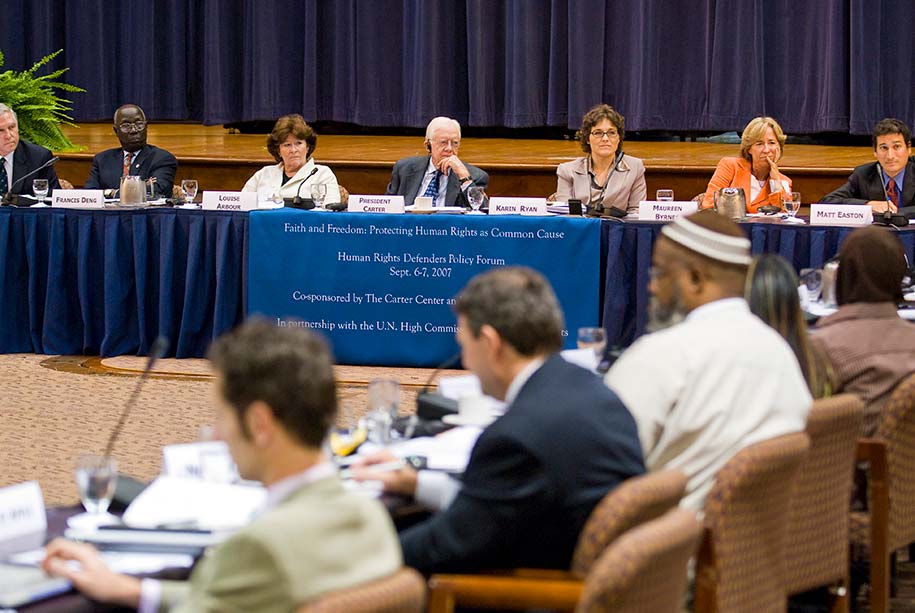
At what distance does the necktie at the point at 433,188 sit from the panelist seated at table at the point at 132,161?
4.52ft

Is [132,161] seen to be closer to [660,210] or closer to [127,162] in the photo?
[127,162]

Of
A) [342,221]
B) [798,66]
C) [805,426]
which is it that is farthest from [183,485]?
[798,66]

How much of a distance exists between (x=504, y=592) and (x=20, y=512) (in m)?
0.78

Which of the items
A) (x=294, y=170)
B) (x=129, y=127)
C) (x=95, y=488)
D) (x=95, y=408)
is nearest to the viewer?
(x=95, y=488)

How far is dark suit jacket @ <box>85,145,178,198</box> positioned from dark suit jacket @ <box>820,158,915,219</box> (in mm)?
3348

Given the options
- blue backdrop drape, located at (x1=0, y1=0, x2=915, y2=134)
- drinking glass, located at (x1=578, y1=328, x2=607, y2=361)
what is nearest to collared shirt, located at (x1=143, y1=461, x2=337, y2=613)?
drinking glass, located at (x1=578, y1=328, x2=607, y2=361)

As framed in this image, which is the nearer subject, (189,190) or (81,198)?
(81,198)

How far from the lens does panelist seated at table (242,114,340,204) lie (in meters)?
6.94

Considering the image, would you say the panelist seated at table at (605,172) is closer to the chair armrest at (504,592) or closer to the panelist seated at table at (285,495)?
the chair armrest at (504,592)

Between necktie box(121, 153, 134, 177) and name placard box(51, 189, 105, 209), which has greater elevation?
necktie box(121, 153, 134, 177)

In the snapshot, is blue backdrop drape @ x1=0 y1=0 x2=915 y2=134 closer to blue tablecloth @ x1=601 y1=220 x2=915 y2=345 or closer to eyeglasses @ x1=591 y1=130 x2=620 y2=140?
eyeglasses @ x1=591 y1=130 x2=620 y2=140

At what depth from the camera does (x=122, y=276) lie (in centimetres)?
660

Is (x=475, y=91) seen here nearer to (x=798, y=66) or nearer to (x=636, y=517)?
(x=798, y=66)

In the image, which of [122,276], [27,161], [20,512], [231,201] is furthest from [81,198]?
[20,512]
